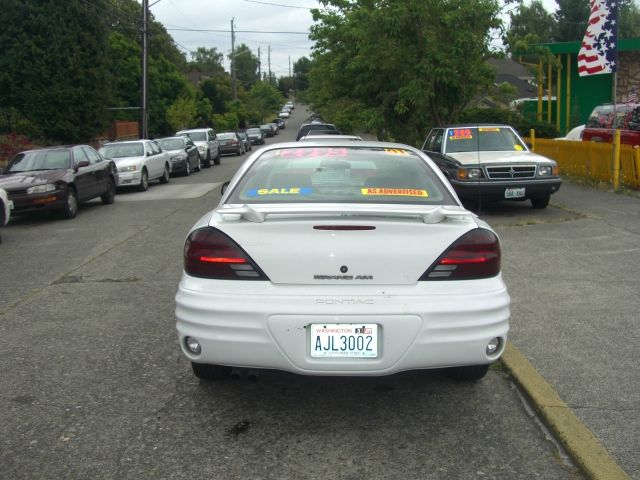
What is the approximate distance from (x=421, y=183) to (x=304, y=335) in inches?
58.5

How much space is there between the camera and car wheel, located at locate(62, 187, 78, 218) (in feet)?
44.2

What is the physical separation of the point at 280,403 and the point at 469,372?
1235 mm

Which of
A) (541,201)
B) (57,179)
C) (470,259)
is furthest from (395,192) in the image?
(57,179)

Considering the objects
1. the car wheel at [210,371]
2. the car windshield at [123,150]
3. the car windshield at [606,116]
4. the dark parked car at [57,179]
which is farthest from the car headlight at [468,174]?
the car windshield at [123,150]

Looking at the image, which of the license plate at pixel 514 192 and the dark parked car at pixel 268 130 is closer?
the license plate at pixel 514 192

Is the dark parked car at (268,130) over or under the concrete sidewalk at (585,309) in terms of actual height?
over

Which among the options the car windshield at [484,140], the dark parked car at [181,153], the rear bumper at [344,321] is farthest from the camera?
the dark parked car at [181,153]

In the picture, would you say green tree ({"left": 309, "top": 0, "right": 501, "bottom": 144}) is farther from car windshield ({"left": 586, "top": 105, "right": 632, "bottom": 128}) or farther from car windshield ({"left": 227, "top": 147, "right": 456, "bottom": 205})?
car windshield ({"left": 227, "top": 147, "right": 456, "bottom": 205})

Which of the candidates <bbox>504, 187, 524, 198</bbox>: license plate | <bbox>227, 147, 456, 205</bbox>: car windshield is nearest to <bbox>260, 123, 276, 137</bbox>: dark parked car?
<bbox>504, 187, 524, 198</bbox>: license plate

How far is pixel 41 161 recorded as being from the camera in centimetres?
1434

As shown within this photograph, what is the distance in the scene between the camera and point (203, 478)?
338cm

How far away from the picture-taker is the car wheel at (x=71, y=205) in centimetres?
1347

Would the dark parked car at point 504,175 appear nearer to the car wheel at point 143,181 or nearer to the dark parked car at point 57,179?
the dark parked car at point 57,179

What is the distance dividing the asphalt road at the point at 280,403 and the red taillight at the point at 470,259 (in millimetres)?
880
